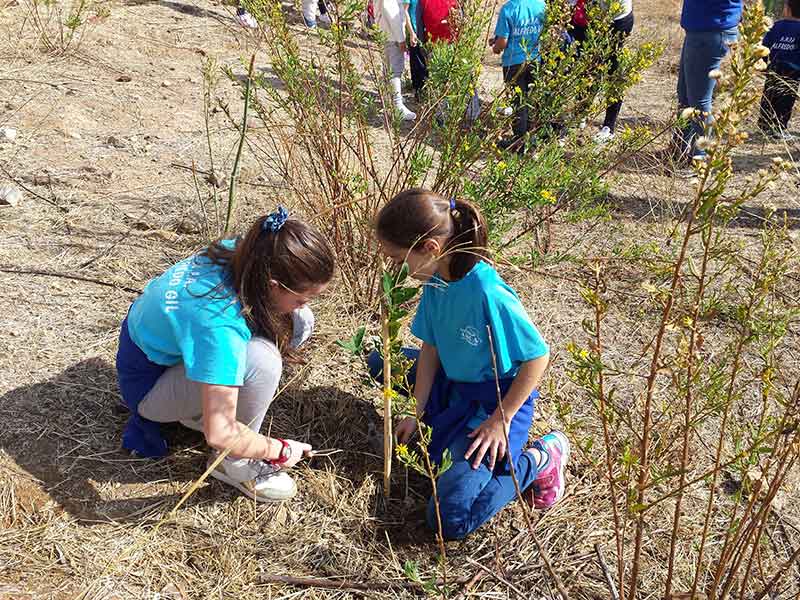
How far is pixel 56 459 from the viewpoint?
2027mm

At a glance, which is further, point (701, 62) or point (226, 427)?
point (701, 62)

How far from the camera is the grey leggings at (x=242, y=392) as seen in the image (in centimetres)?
189

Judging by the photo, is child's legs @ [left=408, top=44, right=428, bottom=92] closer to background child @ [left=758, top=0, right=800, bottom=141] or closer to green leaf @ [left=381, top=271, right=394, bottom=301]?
background child @ [left=758, top=0, right=800, bottom=141]

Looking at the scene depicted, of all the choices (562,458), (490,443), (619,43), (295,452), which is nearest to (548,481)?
(562,458)

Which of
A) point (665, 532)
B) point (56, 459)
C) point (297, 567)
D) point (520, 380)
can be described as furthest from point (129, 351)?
point (665, 532)

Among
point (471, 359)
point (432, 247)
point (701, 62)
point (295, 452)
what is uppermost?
point (701, 62)

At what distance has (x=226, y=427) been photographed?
181 centimetres

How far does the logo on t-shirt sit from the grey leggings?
0.50 metres

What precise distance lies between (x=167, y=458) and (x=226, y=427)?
1.23 feet

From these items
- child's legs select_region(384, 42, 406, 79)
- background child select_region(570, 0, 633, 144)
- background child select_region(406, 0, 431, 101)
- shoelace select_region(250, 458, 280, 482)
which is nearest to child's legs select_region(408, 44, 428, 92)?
background child select_region(406, 0, 431, 101)

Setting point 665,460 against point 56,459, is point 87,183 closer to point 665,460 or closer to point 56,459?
point 56,459

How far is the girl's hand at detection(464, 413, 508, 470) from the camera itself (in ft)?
6.45

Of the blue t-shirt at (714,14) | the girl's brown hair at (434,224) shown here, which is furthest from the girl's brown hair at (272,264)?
the blue t-shirt at (714,14)

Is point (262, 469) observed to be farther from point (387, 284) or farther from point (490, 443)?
point (387, 284)
